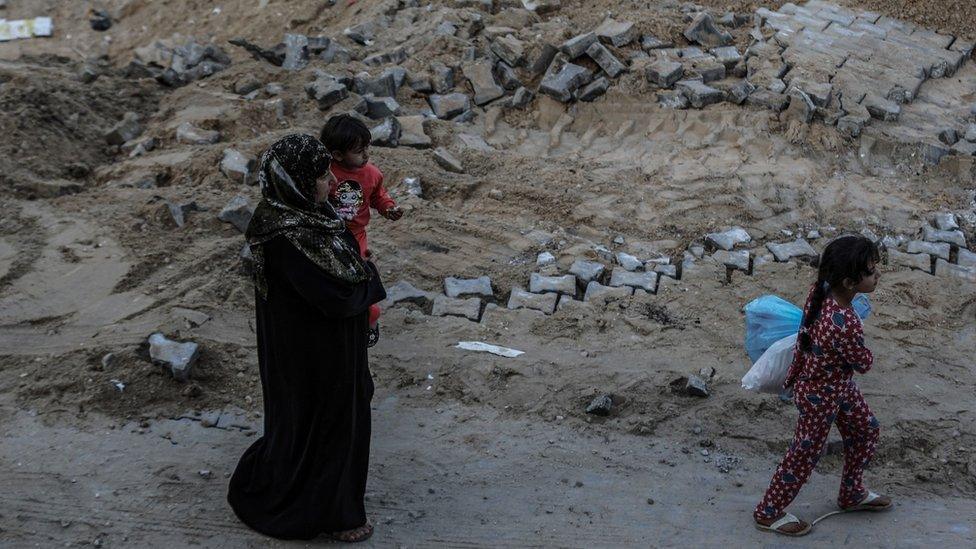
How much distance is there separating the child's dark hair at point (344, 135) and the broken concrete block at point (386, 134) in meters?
3.41

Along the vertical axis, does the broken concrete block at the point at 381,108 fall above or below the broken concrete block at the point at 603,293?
above

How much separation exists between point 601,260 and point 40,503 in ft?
12.5

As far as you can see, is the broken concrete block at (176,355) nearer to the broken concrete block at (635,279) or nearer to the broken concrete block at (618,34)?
the broken concrete block at (635,279)

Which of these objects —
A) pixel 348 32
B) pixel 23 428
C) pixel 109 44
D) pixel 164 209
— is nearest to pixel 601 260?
pixel 164 209

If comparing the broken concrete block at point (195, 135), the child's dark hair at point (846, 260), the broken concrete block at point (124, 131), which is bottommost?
the broken concrete block at point (124, 131)

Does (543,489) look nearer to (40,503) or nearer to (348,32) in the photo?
(40,503)

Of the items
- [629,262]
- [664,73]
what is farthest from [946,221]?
[664,73]

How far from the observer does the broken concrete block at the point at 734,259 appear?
21.6 feet

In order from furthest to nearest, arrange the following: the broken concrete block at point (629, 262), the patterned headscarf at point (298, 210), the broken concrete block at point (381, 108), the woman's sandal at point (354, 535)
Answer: the broken concrete block at point (381, 108) < the broken concrete block at point (629, 262) < the woman's sandal at point (354, 535) < the patterned headscarf at point (298, 210)

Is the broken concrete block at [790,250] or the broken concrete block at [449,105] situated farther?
the broken concrete block at [449,105]

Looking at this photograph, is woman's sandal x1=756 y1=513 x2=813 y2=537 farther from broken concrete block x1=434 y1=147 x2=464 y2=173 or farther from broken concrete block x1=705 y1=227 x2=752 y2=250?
broken concrete block x1=434 y1=147 x2=464 y2=173

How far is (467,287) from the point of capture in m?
6.30

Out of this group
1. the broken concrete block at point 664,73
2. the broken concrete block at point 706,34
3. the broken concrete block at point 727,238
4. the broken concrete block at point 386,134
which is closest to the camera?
the broken concrete block at point 727,238

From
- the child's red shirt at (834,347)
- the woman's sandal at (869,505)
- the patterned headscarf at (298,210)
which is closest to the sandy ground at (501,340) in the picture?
the woman's sandal at (869,505)
